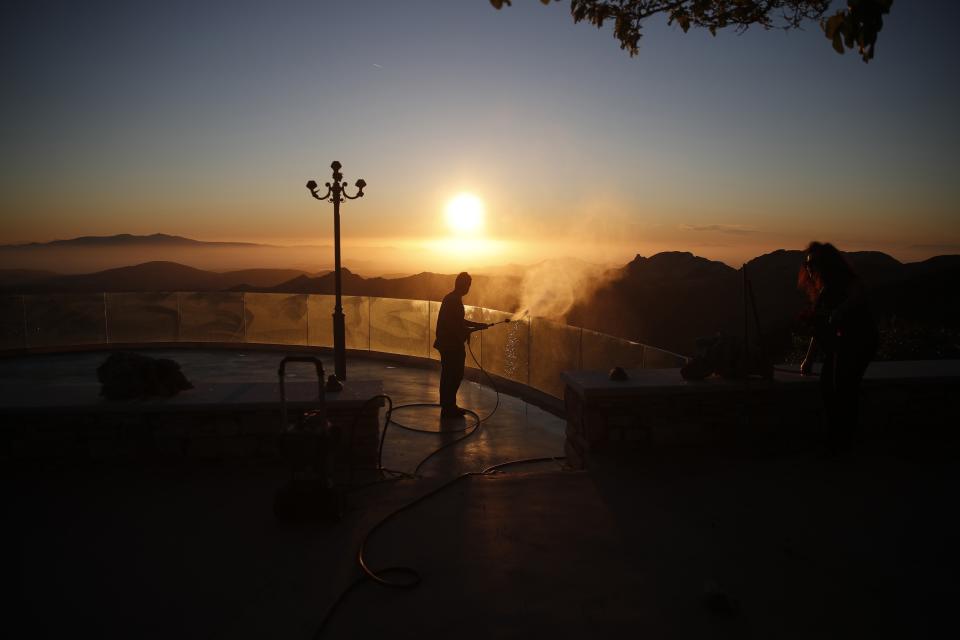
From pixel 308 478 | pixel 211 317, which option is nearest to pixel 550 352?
pixel 308 478

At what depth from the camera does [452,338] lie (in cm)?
795

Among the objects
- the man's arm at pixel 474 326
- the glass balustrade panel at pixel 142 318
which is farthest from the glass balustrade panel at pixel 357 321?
the man's arm at pixel 474 326

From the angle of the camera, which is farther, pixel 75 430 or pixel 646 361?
pixel 646 361

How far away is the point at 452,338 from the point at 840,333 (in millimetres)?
4396

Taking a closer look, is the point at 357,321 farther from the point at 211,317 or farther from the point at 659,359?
the point at 659,359

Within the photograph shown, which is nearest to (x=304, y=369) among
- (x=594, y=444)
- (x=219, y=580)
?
(x=594, y=444)

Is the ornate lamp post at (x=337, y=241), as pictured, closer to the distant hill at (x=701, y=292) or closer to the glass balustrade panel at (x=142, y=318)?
the glass balustrade panel at (x=142, y=318)

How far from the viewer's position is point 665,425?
529cm

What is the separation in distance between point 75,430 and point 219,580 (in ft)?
8.30

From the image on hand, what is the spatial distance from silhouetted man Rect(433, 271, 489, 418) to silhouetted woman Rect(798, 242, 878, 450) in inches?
154

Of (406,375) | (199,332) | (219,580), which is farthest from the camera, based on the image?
(199,332)

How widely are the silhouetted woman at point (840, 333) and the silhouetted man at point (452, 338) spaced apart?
154 inches

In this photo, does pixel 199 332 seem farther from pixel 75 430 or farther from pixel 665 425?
pixel 665 425

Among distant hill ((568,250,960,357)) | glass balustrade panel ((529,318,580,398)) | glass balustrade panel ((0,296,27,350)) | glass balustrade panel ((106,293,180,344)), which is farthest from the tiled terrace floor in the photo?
distant hill ((568,250,960,357))
